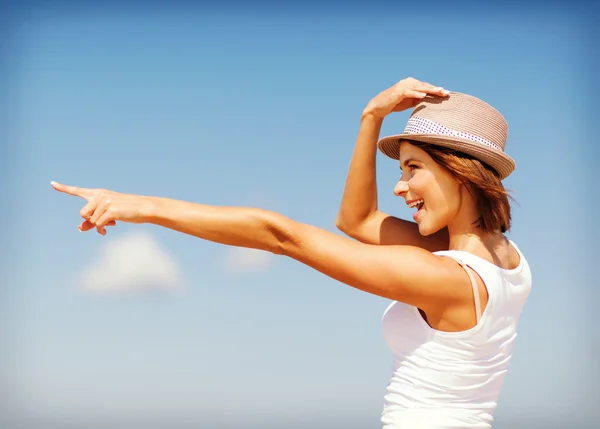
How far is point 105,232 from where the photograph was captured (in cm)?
345

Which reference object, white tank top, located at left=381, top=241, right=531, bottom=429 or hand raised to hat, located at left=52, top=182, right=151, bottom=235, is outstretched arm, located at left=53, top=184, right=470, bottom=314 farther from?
white tank top, located at left=381, top=241, right=531, bottom=429

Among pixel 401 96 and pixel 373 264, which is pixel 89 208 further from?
pixel 401 96

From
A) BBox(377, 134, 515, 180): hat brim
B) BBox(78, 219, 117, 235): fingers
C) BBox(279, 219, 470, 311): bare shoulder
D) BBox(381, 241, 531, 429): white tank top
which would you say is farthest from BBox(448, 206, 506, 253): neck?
BBox(78, 219, 117, 235): fingers

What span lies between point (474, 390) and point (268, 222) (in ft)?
4.77

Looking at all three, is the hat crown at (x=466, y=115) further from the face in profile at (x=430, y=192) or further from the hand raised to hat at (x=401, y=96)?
the face in profile at (x=430, y=192)

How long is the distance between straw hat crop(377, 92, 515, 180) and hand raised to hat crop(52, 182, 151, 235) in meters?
1.53

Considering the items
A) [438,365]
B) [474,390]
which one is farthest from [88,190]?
[474,390]

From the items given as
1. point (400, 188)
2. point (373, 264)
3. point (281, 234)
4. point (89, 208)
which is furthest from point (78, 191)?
point (400, 188)

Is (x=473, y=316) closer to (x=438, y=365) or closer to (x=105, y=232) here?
(x=438, y=365)

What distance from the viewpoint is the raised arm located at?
173 inches

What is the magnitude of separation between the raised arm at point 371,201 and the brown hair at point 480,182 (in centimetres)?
39

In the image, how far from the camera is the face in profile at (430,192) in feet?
13.1

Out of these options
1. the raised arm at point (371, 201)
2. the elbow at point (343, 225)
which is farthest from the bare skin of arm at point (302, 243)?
the elbow at point (343, 225)

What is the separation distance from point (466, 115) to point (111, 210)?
193cm
